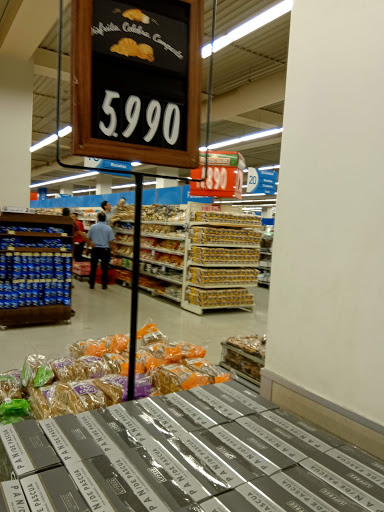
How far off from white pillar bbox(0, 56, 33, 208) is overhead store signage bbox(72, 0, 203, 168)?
6706 millimetres

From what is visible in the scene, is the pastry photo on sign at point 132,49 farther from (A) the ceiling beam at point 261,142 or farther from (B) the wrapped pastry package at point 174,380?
(A) the ceiling beam at point 261,142

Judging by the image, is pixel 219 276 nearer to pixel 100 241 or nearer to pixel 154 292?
pixel 154 292

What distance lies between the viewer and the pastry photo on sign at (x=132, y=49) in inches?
51.5

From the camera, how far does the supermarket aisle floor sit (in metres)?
4.58

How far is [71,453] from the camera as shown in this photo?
1088mm

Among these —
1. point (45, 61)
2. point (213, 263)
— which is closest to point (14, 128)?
point (45, 61)

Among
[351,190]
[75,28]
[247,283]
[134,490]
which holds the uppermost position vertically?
[75,28]

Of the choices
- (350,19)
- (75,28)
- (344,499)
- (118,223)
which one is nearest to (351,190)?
(350,19)

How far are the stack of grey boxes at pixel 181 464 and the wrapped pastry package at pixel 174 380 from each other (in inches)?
23.4

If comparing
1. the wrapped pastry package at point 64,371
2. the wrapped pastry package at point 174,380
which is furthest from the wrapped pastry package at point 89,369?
the wrapped pastry package at point 174,380

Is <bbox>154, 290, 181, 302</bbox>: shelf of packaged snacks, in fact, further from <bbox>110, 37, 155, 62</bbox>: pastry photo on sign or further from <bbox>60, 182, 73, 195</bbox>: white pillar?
<bbox>60, 182, 73, 195</bbox>: white pillar

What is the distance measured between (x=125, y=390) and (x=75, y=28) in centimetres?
161

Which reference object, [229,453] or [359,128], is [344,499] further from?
[359,128]

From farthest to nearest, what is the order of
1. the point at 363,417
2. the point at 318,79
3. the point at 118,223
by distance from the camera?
the point at 118,223, the point at 318,79, the point at 363,417
